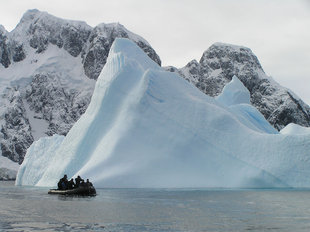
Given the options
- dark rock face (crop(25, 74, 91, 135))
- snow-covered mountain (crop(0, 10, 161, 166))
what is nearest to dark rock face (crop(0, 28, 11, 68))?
snow-covered mountain (crop(0, 10, 161, 166))

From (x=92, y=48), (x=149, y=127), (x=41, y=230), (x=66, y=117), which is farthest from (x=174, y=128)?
(x=92, y=48)

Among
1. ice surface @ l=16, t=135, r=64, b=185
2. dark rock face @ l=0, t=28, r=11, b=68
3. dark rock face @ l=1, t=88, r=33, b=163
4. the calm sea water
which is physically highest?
dark rock face @ l=0, t=28, r=11, b=68

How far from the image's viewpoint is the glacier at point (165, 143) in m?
35.8

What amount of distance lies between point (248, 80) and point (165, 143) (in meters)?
142

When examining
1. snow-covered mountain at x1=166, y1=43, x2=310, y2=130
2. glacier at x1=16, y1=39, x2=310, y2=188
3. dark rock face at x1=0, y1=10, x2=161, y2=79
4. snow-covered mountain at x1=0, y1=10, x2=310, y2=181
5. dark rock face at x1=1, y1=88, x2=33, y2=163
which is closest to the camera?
glacier at x1=16, y1=39, x2=310, y2=188

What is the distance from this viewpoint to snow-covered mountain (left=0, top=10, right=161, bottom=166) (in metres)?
164

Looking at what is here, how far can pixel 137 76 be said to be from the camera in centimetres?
4278

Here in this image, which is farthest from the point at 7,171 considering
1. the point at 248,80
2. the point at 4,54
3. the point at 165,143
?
the point at 248,80

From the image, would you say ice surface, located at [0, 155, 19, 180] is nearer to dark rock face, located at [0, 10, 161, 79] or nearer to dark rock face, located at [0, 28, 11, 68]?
dark rock face, located at [0, 10, 161, 79]

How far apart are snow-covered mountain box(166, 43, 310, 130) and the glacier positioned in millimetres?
122403

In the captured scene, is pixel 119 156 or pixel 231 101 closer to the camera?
pixel 119 156

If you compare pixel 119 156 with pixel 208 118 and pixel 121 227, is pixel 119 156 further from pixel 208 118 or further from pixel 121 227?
pixel 121 227

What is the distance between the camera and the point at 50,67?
576 ft

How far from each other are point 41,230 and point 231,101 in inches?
1816
